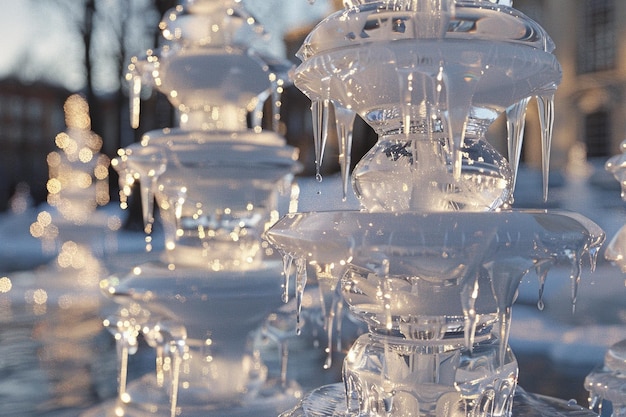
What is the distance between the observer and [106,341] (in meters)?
5.20

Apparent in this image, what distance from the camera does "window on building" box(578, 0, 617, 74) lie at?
18.9 meters

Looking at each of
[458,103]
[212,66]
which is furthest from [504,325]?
[212,66]

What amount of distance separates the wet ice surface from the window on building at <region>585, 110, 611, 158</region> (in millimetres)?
10953

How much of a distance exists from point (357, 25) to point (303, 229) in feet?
1.42

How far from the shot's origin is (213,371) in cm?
314

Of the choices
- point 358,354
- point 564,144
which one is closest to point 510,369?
point 358,354

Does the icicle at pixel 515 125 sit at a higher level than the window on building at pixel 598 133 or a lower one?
higher

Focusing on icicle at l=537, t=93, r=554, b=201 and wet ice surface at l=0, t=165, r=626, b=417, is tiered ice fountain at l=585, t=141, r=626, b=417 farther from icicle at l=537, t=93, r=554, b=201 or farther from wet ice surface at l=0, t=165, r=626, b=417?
wet ice surface at l=0, t=165, r=626, b=417

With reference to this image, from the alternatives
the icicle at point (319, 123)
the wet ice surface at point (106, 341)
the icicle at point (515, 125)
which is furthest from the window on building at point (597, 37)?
the icicle at point (319, 123)

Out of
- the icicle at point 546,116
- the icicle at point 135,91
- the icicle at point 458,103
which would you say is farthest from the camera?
the icicle at point 135,91

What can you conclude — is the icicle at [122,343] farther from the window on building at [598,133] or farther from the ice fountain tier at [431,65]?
the window on building at [598,133]

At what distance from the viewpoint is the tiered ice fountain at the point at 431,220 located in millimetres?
1368

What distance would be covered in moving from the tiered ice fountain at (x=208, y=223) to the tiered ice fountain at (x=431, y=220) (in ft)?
4.22

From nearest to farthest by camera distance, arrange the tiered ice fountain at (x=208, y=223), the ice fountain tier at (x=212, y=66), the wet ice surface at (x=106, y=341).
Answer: the tiered ice fountain at (x=208, y=223) → the ice fountain tier at (x=212, y=66) → the wet ice surface at (x=106, y=341)
